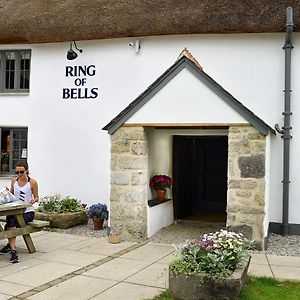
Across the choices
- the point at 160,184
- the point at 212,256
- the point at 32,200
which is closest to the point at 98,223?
the point at 160,184

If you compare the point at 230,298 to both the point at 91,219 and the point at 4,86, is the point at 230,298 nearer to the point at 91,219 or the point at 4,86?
the point at 91,219

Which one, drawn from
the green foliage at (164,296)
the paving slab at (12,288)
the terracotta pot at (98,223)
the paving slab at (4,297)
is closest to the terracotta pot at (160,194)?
the terracotta pot at (98,223)

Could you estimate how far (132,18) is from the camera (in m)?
10.3

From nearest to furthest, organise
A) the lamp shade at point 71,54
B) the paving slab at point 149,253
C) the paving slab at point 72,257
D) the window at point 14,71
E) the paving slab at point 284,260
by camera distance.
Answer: the paving slab at point 72,257 < the paving slab at point 284,260 < the paving slab at point 149,253 < the lamp shade at point 71,54 < the window at point 14,71

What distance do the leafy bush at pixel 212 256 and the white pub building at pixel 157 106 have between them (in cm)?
264

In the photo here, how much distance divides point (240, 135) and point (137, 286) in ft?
11.6

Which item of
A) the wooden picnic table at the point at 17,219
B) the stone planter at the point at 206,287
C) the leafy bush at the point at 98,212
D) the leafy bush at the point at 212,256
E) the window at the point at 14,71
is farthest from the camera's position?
the window at the point at 14,71

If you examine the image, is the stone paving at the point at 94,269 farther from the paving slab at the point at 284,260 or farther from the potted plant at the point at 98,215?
the potted plant at the point at 98,215

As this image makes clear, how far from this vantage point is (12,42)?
11.5 metres

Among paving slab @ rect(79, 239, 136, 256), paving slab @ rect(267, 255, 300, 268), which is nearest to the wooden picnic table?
paving slab @ rect(79, 239, 136, 256)

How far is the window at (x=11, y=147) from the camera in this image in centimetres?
1186

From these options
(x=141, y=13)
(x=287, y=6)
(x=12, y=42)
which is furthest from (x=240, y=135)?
(x=12, y=42)

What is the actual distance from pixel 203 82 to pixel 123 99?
3.00m

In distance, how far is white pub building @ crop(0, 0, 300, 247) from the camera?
26.9ft
